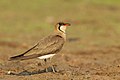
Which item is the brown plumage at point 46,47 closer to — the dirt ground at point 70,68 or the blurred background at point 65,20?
the dirt ground at point 70,68

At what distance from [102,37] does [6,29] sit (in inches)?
157

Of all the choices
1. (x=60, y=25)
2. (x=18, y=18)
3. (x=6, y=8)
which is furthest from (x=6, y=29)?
(x=60, y=25)

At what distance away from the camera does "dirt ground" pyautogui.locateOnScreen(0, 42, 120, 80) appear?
808 cm

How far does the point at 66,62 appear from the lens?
33.4ft

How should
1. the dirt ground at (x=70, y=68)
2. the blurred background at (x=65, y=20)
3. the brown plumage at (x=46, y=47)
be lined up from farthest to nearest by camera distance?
1. the blurred background at (x=65, y=20)
2. the brown plumage at (x=46, y=47)
3. the dirt ground at (x=70, y=68)

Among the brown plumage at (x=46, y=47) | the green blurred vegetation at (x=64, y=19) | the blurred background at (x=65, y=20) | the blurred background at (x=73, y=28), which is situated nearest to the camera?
the brown plumage at (x=46, y=47)

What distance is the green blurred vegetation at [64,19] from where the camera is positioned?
1588cm

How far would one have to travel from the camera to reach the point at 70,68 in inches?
363

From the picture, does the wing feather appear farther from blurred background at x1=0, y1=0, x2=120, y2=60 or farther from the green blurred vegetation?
the green blurred vegetation

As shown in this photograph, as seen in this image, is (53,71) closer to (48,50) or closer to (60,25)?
(48,50)

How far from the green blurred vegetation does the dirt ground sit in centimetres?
262

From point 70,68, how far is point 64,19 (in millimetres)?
11257

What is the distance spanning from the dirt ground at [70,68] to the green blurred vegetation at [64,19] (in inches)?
103

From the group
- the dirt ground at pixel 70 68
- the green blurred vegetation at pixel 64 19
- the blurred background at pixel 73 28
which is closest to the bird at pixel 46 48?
the dirt ground at pixel 70 68
